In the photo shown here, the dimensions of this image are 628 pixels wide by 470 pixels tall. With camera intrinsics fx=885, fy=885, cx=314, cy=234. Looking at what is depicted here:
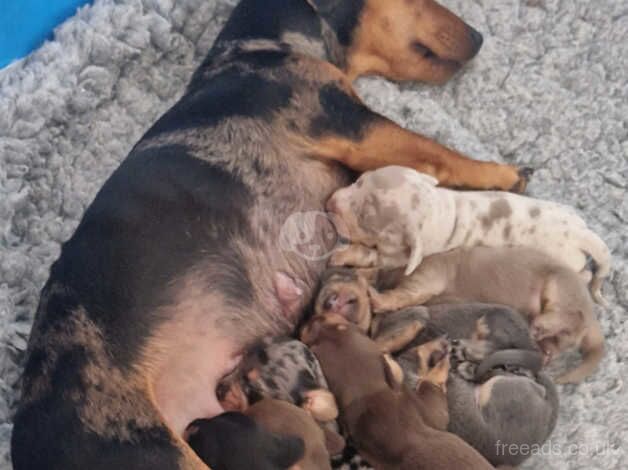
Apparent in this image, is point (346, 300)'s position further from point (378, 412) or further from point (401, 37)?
point (401, 37)

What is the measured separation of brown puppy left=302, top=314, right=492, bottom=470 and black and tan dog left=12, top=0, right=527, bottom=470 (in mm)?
276

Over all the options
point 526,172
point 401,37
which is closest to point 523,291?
point 526,172

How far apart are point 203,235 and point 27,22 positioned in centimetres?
148

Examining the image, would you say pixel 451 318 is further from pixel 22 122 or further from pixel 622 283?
pixel 22 122

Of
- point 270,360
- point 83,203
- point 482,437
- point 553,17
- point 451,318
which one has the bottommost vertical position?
point 83,203

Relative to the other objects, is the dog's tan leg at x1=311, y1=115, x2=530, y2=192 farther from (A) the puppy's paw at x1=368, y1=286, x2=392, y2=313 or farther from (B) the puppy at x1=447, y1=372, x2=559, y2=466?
(B) the puppy at x1=447, y1=372, x2=559, y2=466

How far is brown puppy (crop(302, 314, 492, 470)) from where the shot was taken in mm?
2254

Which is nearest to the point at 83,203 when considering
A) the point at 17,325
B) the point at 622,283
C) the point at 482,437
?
the point at 17,325

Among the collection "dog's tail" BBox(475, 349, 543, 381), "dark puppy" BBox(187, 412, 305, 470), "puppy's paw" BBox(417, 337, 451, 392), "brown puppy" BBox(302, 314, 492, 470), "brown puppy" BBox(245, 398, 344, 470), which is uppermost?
"dog's tail" BBox(475, 349, 543, 381)

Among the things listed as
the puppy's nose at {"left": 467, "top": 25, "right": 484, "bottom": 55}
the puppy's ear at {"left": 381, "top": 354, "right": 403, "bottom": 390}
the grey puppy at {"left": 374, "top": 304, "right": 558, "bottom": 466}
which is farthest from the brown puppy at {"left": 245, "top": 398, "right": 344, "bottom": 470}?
the puppy's nose at {"left": 467, "top": 25, "right": 484, "bottom": 55}

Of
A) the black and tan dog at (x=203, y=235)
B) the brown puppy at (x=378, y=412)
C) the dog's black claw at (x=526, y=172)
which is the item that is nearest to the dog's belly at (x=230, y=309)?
the black and tan dog at (x=203, y=235)

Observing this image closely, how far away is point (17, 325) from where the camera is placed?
2.95 m

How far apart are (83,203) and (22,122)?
15.2 inches

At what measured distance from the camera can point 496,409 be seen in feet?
8.14
